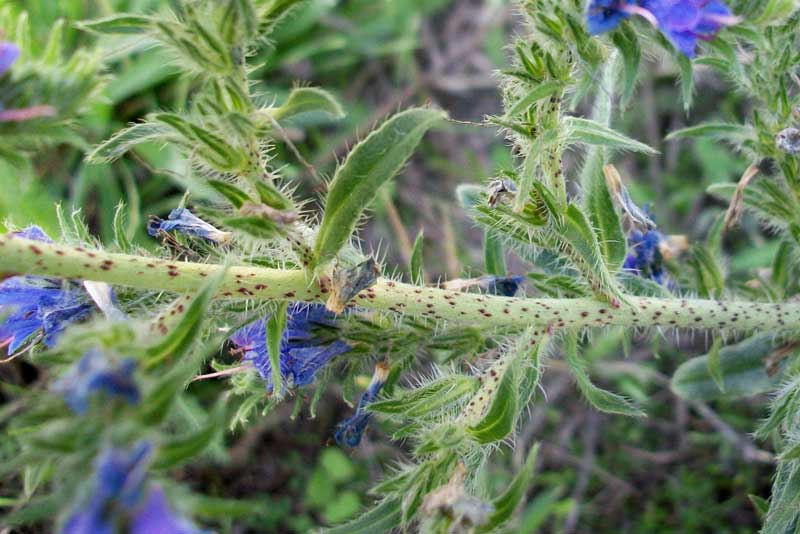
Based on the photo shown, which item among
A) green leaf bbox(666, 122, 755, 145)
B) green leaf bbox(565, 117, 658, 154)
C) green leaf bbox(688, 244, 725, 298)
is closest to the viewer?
green leaf bbox(565, 117, 658, 154)

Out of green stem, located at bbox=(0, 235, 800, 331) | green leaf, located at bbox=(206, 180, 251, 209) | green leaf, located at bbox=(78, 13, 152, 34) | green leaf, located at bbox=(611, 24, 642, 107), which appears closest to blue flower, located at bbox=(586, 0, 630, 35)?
green leaf, located at bbox=(611, 24, 642, 107)

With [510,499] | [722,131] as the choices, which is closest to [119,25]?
[510,499]

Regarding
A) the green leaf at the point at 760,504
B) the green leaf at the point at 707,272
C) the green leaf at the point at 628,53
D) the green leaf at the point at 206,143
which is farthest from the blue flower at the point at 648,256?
the green leaf at the point at 206,143

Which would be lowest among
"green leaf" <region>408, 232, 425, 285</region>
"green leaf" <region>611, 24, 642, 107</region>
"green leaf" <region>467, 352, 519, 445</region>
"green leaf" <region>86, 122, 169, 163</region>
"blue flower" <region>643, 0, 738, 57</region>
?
"green leaf" <region>467, 352, 519, 445</region>

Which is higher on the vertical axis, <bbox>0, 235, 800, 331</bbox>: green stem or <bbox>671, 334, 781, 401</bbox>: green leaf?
<bbox>0, 235, 800, 331</bbox>: green stem


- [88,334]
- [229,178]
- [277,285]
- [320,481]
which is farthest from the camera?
[320,481]

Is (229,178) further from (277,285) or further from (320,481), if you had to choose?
(320,481)

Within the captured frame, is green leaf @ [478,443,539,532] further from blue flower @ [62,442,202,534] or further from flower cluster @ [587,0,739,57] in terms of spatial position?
flower cluster @ [587,0,739,57]

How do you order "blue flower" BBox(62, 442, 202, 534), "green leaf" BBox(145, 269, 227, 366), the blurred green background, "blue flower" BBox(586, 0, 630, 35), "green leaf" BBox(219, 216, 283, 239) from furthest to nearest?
the blurred green background < "blue flower" BBox(586, 0, 630, 35) < "green leaf" BBox(219, 216, 283, 239) < "green leaf" BBox(145, 269, 227, 366) < "blue flower" BBox(62, 442, 202, 534)

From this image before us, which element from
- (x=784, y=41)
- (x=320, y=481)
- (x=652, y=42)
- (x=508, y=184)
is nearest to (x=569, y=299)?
(x=508, y=184)
